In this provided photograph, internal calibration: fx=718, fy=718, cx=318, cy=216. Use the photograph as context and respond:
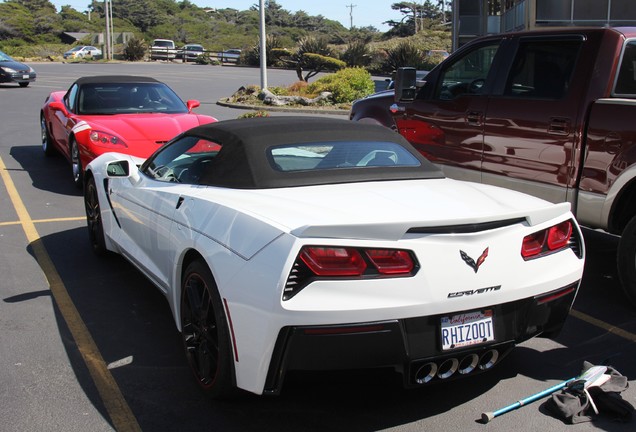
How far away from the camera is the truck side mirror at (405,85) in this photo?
25.0ft

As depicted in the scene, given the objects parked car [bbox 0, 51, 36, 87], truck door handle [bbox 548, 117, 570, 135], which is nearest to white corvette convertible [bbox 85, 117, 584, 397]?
truck door handle [bbox 548, 117, 570, 135]

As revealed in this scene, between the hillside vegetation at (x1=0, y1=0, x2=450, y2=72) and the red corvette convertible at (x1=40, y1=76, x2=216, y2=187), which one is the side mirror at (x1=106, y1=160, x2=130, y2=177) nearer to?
the red corvette convertible at (x1=40, y1=76, x2=216, y2=187)

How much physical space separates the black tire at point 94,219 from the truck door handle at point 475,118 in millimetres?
3537

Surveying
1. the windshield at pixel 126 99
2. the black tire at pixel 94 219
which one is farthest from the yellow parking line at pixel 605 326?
the windshield at pixel 126 99

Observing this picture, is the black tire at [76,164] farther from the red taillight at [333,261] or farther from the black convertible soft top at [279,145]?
the red taillight at [333,261]

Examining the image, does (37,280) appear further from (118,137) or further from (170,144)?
(118,137)

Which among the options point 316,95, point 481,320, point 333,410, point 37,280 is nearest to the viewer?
point 481,320

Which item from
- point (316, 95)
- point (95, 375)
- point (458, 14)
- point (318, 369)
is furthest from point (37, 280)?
point (458, 14)

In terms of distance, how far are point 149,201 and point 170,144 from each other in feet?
1.95

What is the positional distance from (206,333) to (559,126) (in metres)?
3.59

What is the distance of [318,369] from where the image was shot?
325 cm

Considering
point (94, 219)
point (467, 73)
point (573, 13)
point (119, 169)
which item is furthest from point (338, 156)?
point (573, 13)

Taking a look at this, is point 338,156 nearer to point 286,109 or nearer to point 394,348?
point 394,348

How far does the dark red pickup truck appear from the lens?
18.0 feet
